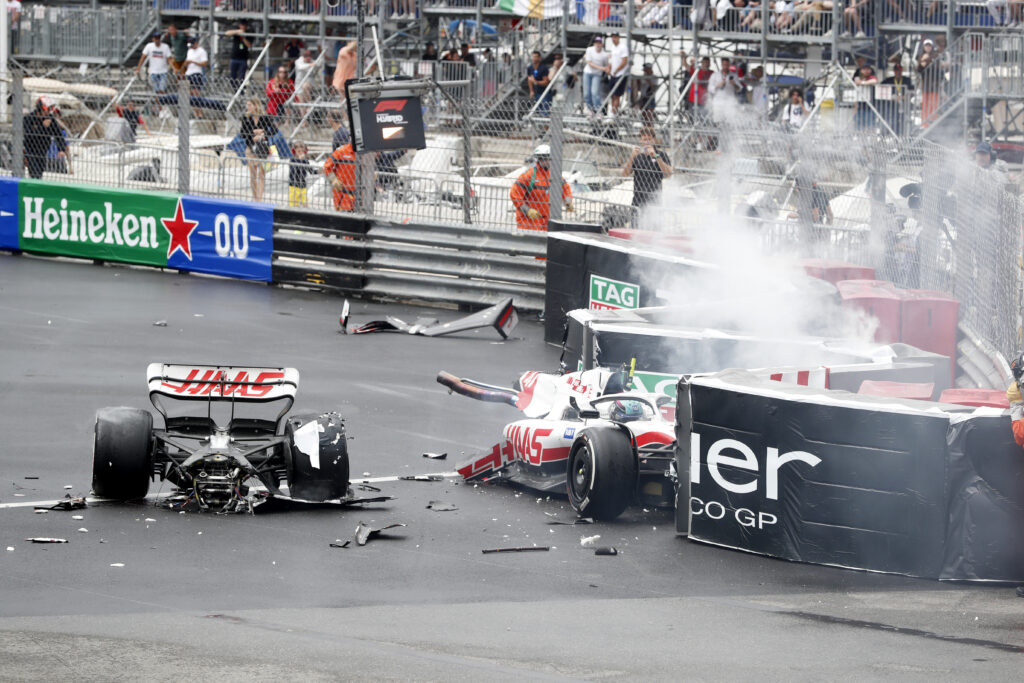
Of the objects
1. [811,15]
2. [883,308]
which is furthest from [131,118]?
[883,308]

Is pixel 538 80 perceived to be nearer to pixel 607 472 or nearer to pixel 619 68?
pixel 619 68

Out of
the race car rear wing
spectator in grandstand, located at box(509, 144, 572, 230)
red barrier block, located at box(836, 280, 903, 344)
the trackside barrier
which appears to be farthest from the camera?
the trackside barrier

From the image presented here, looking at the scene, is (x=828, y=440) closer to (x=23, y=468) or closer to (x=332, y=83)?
(x=23, y=468)

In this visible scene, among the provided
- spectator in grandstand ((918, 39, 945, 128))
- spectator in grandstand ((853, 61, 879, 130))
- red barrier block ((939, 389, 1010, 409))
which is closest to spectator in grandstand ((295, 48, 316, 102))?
spectator in grandstand ((853, 61, 879, 130))

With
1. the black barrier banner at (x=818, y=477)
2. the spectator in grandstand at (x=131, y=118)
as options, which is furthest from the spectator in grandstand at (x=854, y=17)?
the black barrier banner at (x=818, y=477)

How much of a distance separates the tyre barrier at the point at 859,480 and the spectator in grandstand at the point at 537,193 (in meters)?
9.78

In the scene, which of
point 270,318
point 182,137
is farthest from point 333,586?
point 182,137

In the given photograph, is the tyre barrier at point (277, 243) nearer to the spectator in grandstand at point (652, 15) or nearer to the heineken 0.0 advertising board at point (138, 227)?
the heineken 0.0 advertising board at point (138, 227)

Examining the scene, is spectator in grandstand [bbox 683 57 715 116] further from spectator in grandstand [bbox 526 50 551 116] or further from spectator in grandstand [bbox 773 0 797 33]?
spectator in grandstand [bbox 526 50 551 116]

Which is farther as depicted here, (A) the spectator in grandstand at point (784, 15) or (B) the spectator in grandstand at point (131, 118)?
(A) the spectator in grandstand at point (784, 15)

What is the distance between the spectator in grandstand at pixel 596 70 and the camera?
2684 cm

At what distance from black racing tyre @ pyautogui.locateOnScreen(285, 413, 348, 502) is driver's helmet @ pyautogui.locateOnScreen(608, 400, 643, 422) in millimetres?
1774

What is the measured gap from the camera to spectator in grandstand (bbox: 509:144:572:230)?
59.1 feet

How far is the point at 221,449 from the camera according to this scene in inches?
352
